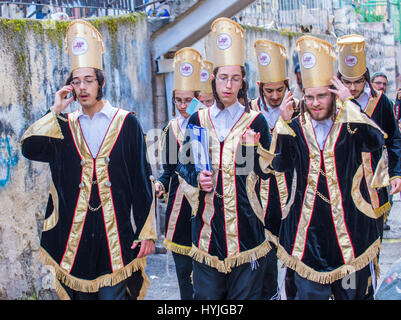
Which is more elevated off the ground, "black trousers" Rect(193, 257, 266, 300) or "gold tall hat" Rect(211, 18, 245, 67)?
"gold tall hat" Rect(211, 18, 245, 67)

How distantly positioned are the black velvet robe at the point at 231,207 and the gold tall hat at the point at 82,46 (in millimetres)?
958

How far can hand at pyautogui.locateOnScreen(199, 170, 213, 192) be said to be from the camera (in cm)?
457

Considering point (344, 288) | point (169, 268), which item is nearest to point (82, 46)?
point (344, 288)

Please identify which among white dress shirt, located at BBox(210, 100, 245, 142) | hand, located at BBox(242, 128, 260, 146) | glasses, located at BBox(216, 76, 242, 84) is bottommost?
hand, located at BBox(242, 128, 260, 146)

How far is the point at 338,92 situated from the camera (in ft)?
15.0

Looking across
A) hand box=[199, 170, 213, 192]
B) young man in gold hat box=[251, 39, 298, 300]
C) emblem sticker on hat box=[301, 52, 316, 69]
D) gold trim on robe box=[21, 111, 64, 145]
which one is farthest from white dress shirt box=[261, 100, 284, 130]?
gold trim on robe box=[21, 111, 64, 145]

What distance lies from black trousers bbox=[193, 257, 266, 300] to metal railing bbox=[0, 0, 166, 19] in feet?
11.5

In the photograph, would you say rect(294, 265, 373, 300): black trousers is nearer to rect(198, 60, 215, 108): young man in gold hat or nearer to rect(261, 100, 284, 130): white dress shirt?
rect(261, 100, 284, 130): white dress shirt

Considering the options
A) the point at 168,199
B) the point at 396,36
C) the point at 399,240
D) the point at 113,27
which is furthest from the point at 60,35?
the point at 396,36

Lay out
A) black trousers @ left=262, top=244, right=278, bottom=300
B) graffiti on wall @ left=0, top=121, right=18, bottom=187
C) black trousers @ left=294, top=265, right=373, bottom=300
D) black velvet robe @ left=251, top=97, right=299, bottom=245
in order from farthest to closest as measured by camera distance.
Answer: graffiti on wall @ left=0, top=121, right=18, bottom=187
black velvet robe @ left=251, top=97, right=299, bottom=245
black trousers @ left=262, top=244, right=278, bottom=300
black trousers @ left=294, top=265, right=373, bottom=300

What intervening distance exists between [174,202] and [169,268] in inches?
97.5

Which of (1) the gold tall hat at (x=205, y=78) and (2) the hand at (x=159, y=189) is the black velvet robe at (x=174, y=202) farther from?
(1) the gold tall hat at (x=205, y=78)

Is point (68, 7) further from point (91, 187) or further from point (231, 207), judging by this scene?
point (231, 207)

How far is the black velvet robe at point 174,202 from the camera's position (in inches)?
223
